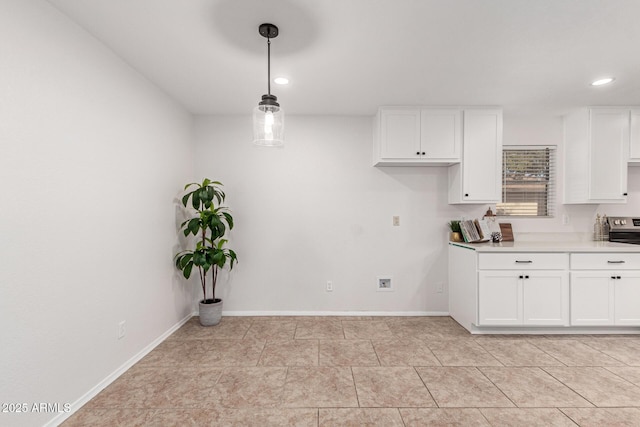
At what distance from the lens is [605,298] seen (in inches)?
121

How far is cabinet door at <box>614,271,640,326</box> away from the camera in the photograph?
305 cm

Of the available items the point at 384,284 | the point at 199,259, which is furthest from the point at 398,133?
the point at 199,259

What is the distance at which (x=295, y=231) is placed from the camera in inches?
147

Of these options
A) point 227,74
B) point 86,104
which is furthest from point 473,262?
point 86,104

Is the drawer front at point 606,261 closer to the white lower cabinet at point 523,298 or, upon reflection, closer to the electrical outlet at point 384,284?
the white lower cabinet at point 523,298

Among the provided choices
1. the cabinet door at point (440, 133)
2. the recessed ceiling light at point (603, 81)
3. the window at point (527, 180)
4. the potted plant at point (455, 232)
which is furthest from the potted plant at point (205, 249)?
the recessed ceiling light at point (603, 81)

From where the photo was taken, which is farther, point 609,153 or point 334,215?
point 334,215

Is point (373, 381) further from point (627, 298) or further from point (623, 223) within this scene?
point (623, 223)

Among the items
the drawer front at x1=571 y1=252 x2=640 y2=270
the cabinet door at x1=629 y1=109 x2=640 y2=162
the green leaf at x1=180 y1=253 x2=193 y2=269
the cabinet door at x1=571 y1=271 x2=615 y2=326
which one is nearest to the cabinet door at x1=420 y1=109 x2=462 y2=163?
the drawer front at x1=571 y1=252 x2=640 y2=270

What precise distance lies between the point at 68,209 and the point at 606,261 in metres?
4.59

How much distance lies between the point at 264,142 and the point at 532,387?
255 cm

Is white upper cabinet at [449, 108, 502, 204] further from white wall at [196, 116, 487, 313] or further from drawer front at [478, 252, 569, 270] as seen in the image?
drawer front at [478, 252, 569, 270]

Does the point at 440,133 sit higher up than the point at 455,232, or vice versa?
the point at 440,133

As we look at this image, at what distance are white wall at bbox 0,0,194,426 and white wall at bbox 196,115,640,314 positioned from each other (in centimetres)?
104
